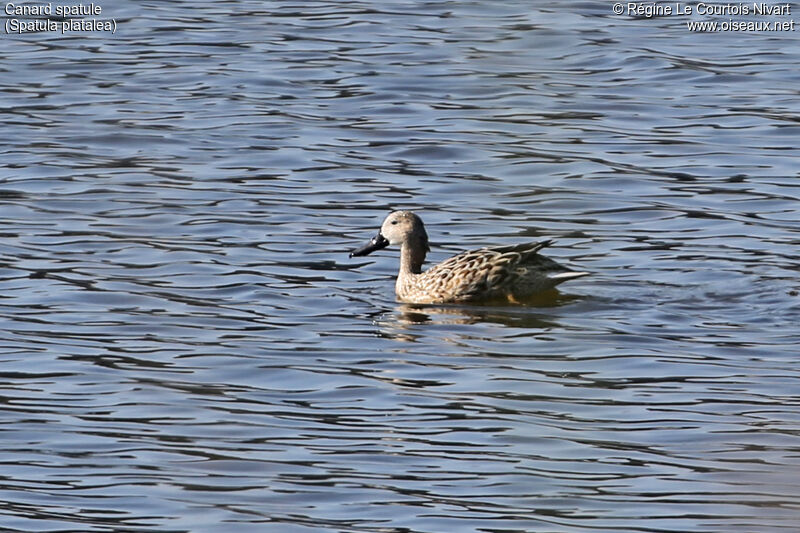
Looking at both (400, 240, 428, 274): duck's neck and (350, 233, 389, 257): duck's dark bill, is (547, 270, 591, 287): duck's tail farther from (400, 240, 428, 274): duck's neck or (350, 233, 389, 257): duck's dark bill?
(350, 233, 389, 257): duck's dark bill

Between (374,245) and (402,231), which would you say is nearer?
(402,231)

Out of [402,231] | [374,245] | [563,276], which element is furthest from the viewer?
[374,245]

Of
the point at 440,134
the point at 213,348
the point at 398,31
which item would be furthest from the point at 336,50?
the point at 213,348

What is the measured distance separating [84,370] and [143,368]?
334mm

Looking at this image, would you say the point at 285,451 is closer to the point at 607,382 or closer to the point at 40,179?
the point at 607,382

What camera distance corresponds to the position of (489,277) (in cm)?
1281

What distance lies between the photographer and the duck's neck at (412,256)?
13445 millimetres

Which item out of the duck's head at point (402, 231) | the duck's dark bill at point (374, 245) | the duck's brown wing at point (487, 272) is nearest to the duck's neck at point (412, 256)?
the duck's head at point (402, 231)

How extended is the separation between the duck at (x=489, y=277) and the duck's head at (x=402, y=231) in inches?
13.6

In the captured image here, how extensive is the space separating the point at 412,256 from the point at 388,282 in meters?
0.47

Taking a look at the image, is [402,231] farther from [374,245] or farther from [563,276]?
[563,276]

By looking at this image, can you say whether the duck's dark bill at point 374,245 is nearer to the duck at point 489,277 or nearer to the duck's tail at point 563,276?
the duck at point 489,277

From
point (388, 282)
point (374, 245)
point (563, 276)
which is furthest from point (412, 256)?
point (563, 276)

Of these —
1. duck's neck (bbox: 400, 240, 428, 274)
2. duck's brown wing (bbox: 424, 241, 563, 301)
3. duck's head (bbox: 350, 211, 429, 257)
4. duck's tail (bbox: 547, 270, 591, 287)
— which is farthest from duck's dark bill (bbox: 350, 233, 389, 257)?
duck's tail (bbox: 547, 270, 591, 287)
